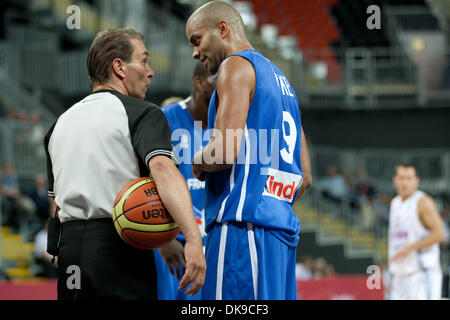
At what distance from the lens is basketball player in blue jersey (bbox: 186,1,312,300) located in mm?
3359

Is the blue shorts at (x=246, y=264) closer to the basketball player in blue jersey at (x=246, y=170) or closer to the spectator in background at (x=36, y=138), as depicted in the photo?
the basketball player in blue jersey at (x=246, y=170)

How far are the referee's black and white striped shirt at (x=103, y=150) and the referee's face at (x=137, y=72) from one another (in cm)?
19

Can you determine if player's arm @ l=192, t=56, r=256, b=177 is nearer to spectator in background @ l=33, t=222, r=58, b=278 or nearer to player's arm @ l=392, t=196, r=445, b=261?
player's arm @ l=392, t=196, r=445, b=261

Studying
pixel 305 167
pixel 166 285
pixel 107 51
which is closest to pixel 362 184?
pixel 166 285

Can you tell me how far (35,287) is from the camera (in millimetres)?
8102

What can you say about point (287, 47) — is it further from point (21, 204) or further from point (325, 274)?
point (21, 204)

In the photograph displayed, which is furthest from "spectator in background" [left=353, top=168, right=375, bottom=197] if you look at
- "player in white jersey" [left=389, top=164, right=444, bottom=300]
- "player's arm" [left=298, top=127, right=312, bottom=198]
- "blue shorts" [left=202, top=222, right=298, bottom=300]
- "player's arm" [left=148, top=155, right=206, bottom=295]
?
"player's arm" [left=148, top=155, right=206, bottom=295]

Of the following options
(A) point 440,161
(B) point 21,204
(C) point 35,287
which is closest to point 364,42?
(A) point 440,161

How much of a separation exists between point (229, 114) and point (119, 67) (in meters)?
0.64

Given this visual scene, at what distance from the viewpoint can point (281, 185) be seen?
3.52m

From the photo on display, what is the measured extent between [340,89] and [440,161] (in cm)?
358

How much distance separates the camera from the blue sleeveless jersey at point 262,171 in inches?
134

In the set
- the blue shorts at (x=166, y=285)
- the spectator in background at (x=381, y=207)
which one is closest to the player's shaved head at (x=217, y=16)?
the blue shorts at (x=166, y=285)
